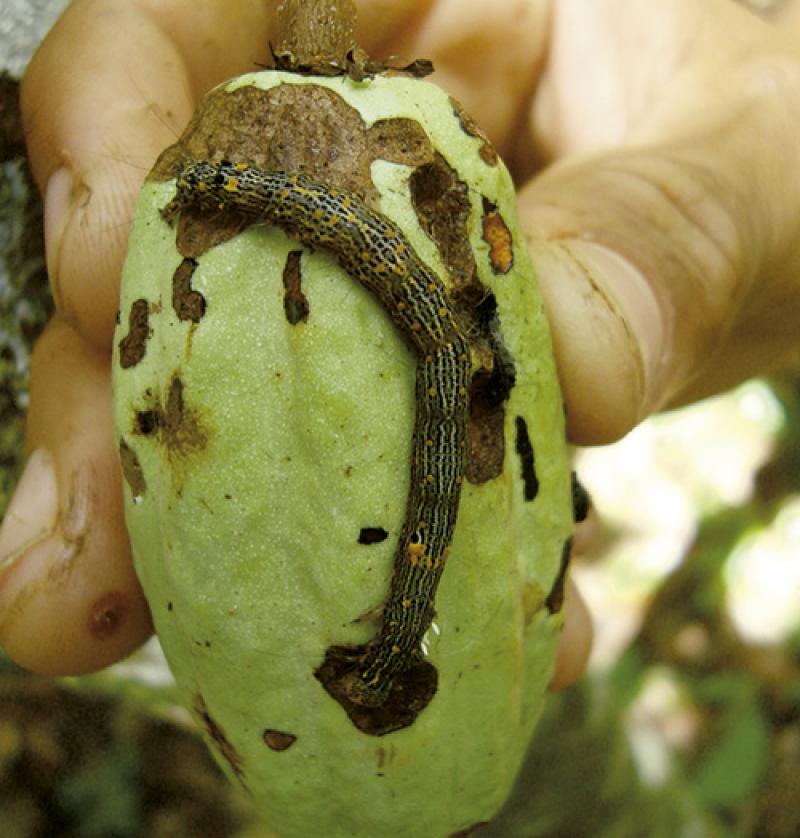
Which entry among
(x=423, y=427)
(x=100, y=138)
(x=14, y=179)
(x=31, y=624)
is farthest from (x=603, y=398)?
(x=14, y=179)

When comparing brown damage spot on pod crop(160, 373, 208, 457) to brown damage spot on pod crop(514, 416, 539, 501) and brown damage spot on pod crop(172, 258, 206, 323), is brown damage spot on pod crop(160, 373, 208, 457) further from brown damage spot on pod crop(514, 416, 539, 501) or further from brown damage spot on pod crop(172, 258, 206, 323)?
brown damage spot on pod crop(514, 416, 539, 501)

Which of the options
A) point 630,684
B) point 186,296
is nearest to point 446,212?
point 186,296

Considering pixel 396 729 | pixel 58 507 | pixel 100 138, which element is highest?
pixel 100 138

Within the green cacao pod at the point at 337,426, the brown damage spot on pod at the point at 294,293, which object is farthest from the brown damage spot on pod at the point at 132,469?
the brown damage spot on pod at the point at 294,293

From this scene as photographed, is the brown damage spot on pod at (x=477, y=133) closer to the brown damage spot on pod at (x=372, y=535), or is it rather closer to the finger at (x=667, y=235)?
the finger at (x=667, y=235)

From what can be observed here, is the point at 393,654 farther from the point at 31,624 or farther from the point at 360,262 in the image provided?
the point at 31,624

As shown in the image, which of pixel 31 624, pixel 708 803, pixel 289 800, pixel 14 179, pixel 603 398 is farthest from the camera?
pixel 708 803
